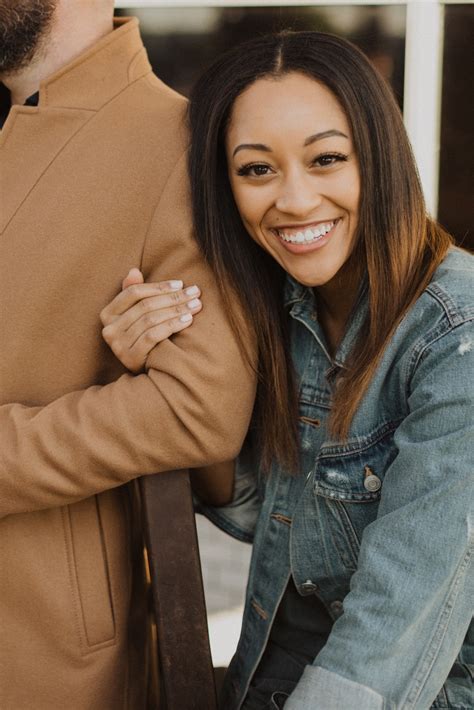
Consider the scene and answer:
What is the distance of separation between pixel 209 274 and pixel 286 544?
0.51 metres

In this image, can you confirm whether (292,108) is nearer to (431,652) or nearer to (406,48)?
(431,652)

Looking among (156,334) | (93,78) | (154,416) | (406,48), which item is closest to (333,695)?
(154,416)

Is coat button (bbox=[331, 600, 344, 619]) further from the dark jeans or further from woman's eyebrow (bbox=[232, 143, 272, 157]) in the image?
woman's eyebrow (bbox=[232, 143, 272, 157])

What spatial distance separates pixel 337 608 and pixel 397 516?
0.35m

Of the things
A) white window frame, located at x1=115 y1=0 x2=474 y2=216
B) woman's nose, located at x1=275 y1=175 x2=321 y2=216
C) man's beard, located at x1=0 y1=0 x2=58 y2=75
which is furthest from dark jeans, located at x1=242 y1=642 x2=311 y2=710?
white window frame, located at x1=115 y1=0 x2=474 y2=216

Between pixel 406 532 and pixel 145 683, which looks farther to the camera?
pixel 145 683

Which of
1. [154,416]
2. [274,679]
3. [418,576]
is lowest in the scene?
[274,679]

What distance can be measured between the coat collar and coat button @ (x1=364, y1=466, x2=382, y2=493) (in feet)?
2.56

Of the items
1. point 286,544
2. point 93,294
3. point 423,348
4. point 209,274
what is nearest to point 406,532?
point 423,348

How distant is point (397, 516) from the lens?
1.49 meters

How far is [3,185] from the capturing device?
181 centimetres

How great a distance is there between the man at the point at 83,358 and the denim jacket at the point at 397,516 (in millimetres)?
186

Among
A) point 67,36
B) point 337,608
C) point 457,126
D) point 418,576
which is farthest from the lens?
point 457,126

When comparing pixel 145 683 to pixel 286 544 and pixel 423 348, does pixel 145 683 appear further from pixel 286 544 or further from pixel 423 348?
pixel 423 348
